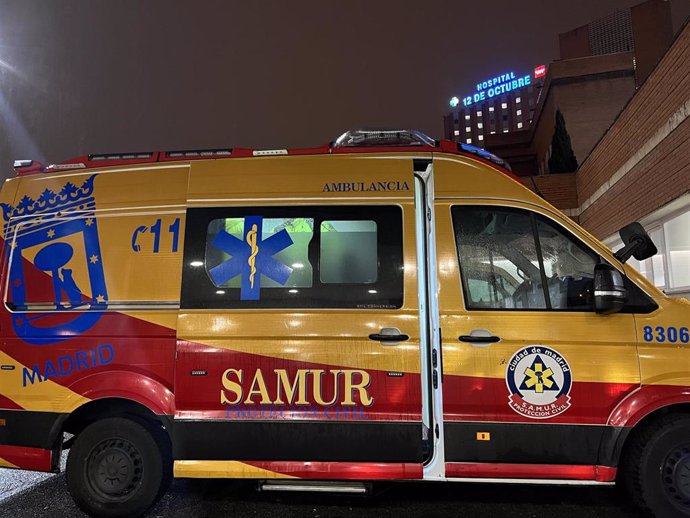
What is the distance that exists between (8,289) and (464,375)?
3724 mm

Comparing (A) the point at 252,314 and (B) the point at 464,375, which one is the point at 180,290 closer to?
(A) the point at 252,314

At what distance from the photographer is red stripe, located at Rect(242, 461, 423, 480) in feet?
12.2

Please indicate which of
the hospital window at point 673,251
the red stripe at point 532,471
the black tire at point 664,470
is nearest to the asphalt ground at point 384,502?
the black tire at point 664,470

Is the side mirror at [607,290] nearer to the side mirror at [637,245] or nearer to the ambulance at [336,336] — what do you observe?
the ambulance at [336,336]

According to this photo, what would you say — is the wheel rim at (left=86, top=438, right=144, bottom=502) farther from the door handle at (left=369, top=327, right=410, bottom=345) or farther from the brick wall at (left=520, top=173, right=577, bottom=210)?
the brick wall at (left=520, top=173, right=577, bottom=210)

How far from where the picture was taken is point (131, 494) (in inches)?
154

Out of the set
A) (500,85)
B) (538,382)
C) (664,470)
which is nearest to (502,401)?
(538,382)

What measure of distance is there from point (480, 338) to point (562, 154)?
17803 mm

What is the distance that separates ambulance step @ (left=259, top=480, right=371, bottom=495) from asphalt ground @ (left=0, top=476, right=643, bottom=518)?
1.09 ft

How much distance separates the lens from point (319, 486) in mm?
3760

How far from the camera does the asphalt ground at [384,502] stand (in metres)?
4.00

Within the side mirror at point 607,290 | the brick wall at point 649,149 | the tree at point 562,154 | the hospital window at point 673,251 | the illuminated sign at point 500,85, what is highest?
the illuminated sign at point 500,85

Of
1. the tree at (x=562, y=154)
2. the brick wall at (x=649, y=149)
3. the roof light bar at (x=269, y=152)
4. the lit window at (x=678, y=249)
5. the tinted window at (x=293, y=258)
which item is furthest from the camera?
the tree at (x=562, y=154)

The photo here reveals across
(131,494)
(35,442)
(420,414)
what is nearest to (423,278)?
(420,414)
